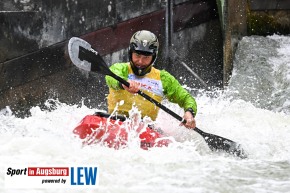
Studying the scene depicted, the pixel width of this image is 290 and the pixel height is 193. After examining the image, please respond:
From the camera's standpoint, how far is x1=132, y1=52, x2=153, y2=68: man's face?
Answer: 6688 mm

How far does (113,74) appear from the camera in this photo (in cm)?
645

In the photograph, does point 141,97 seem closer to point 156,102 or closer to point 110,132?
point 156,102

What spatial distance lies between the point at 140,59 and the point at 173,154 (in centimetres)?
104

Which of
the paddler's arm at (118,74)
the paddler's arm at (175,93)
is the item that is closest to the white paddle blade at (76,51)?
the paddler's arm at (118,74)

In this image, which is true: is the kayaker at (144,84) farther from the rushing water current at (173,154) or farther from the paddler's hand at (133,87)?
the rushing water current at (173,154)

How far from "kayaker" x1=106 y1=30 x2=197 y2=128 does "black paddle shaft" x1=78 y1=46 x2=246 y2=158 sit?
0.41 feet

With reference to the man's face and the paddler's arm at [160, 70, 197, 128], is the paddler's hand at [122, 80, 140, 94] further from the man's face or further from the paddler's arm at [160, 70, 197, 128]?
the paddler's arm at [160, 70, 197, 128]

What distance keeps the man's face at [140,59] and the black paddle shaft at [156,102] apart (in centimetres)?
30

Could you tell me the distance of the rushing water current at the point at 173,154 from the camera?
5660mm

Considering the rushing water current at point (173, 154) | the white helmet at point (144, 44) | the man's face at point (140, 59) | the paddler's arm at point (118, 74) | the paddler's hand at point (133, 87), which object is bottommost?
the rushing water current at point (173, 154)

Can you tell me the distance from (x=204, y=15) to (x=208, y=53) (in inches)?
27.9

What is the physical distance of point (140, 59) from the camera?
670 centimetres

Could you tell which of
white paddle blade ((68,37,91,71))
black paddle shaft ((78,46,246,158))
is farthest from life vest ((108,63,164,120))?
white paddle blade ((68,37,91,71))

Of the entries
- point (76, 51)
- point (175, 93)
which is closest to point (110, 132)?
point (76, 51)
